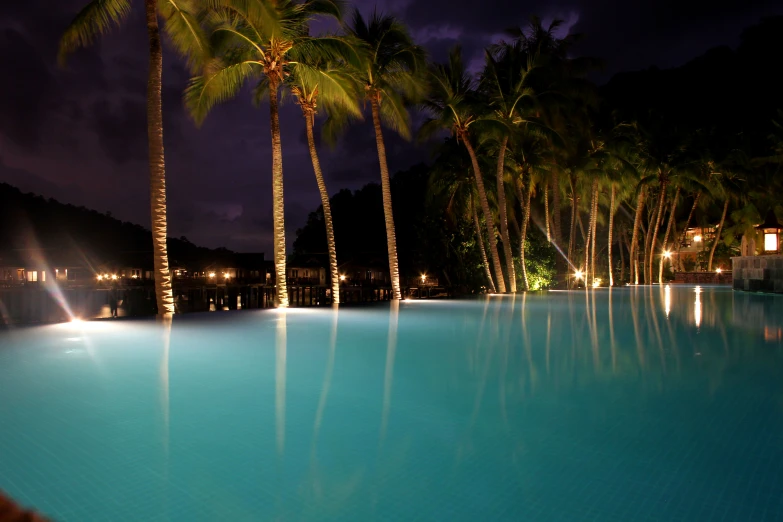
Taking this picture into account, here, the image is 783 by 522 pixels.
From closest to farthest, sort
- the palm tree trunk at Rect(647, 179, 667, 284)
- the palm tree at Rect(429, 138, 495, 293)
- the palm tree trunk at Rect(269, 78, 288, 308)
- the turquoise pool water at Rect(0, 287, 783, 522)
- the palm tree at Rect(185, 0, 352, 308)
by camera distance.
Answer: the turquoise pool water at Rect(0, 287, 783, 522), the palm tree at Rect(185, 0, 352, 308), the palm tree trunk at Rect(269, 78, 288, 308), the palm tree at Rect(429, 138, 495, 293), the palm tree trunk at Rect(647, 179, 667, 284)

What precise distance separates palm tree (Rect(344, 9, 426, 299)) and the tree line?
0.13 feet

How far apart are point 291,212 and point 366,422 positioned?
177 ft

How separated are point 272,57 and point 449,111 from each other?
22.6 ft

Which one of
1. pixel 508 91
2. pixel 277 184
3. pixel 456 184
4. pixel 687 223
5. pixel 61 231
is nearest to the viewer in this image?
pixel 277 184

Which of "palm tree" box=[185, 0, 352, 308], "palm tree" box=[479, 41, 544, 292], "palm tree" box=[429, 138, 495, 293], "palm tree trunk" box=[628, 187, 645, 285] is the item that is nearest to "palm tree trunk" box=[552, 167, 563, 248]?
"palm tree" box=[429, 138, 495, 293]

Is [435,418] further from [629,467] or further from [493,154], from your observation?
[493,154]

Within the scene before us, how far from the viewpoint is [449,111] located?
1867cm

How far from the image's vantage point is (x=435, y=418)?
149 inches

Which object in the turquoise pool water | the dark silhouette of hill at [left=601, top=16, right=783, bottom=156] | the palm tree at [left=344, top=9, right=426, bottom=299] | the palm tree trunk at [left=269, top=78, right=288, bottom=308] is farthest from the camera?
the dark silhouette of hill at [left=601, top=16, right=783, bottom=156]

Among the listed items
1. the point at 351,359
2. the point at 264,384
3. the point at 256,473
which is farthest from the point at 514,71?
the point at 256,473

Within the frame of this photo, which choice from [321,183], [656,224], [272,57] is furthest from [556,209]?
[272,57]

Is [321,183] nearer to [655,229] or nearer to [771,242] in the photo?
[771,242]

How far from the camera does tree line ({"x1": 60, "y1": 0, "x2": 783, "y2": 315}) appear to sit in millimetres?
12297

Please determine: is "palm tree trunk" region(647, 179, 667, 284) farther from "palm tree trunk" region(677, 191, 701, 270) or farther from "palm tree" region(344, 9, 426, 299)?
"palm tree" region(344, 9, 426, 299)
